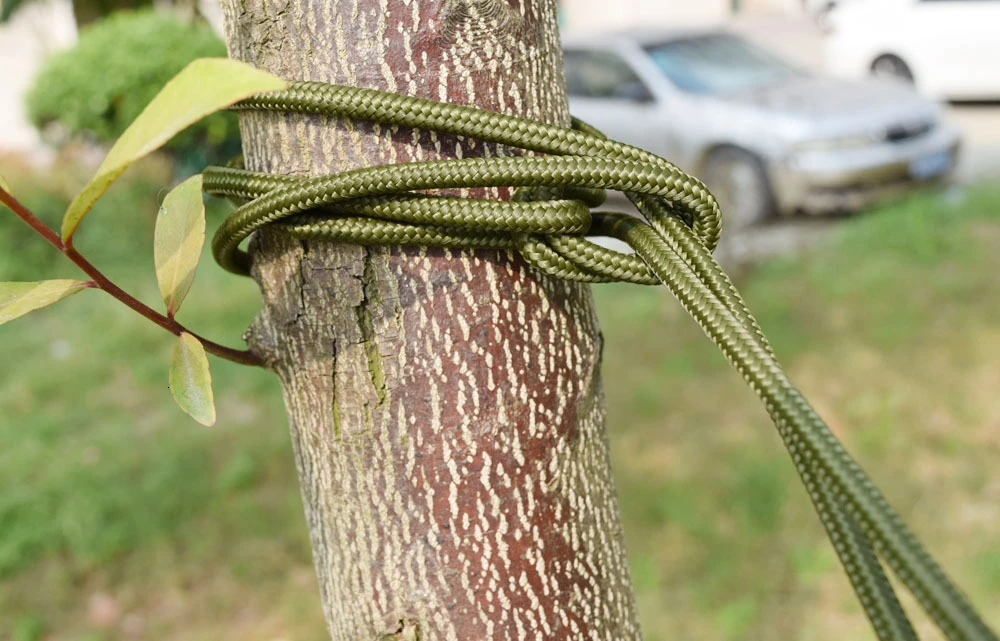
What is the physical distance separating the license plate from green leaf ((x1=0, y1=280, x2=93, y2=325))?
5602 mm

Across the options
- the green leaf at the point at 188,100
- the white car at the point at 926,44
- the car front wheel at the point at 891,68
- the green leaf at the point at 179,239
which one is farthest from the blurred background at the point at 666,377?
the car front wheel at the point at 891,68

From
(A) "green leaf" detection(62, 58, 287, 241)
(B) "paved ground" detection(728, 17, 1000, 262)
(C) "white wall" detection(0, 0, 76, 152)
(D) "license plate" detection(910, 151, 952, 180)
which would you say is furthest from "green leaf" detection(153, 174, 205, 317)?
(C) "white wall" detection(0, 0, 76, 152)

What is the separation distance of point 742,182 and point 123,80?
416 cm

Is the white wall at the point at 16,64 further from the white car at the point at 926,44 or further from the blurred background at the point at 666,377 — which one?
the white car at the point at 926,44

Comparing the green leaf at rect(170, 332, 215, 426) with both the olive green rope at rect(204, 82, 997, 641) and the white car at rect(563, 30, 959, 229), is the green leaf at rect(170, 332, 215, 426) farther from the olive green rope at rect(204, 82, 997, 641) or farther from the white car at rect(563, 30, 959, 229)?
the white car at rect(563, 30, 959, 229)

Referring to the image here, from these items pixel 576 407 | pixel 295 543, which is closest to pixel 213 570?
pixel 295 543

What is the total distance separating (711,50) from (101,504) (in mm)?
4861

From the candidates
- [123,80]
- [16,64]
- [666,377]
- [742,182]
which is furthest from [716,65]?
[16,64]

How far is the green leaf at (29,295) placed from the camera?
2.41 ft

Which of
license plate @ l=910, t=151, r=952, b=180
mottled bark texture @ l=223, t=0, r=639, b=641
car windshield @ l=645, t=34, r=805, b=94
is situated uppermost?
car windshield @ l=645, t=34, r=805, b=94

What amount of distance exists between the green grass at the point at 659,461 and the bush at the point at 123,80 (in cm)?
208

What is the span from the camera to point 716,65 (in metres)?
6.00

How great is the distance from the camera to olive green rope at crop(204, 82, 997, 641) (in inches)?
28.2

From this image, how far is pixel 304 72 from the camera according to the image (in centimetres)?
83
